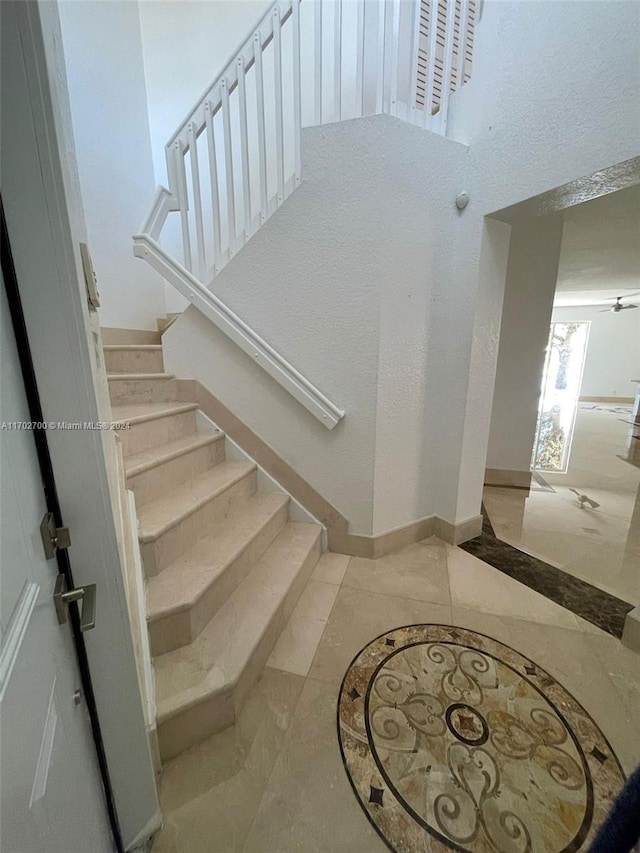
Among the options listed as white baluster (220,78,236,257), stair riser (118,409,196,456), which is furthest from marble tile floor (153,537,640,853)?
white baluster (220,78,236,257)

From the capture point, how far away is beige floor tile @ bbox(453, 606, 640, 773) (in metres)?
1.05

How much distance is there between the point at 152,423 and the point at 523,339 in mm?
3030

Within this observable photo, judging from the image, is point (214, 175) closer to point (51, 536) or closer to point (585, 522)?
point (51, 536)

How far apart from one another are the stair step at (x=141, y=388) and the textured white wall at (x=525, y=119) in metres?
1.70

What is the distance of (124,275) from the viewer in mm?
2607

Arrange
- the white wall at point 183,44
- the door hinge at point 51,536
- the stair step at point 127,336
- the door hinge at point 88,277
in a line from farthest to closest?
the white wall at point 183,44 → the stair step at point 127,336 → the door hinge at point 88,277 → the door hinge at point 51,536

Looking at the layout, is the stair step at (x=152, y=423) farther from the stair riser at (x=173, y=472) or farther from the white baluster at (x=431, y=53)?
the white baluster at (x=431, y=53)

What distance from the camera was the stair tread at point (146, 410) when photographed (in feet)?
5.29

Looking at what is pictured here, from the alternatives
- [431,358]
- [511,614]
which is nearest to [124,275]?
[431,358]

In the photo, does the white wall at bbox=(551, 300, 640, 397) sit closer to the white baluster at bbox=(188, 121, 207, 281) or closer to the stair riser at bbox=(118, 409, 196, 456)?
the white baluster at bbox=(188, 121, 207, 281)

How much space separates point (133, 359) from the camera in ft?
6.55

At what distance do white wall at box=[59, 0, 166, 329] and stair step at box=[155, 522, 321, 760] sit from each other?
7.41 ft

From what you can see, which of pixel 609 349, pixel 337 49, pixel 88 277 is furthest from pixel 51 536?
pixel 609 349

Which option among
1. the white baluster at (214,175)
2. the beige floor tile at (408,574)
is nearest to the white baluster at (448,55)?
the white baluster at (214,175)
